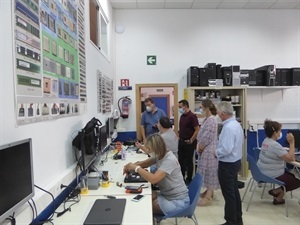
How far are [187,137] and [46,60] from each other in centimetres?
338

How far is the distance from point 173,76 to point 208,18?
60.9 inches

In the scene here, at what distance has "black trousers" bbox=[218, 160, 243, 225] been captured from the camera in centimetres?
294

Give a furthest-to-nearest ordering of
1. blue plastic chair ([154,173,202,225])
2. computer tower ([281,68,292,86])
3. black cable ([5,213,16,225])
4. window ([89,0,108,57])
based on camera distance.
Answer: computer tower ([281,68,292,86])
window ([89,0,108,57])
blue plastic chair ([154,173,202,225])
black cable ([5,213,16,225])

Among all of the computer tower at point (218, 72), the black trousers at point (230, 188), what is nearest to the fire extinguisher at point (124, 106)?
the computer tower at point (218, 72)

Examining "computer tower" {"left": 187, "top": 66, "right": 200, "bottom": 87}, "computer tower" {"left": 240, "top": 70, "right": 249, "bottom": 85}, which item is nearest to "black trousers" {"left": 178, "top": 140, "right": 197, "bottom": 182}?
"computer tower" {"left": 187, "top": 66, "right": 200, "bottom": 87}

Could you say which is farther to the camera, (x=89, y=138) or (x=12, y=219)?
(x=89, y=138)

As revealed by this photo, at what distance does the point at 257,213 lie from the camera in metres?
3.59

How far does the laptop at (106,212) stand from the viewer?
165 centimetres

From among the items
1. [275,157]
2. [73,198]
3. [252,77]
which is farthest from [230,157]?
Answer: [252,77]

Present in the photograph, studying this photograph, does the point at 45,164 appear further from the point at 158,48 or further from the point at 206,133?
the point at 158,48

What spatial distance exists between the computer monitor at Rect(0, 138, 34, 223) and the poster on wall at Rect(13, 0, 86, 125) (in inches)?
9.7

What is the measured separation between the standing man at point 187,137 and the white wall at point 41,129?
200cm

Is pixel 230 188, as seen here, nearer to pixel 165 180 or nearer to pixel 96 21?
pixel 165 180

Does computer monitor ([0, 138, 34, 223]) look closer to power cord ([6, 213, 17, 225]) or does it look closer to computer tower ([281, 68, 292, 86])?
power cord ([6, 213, 17, 225])
